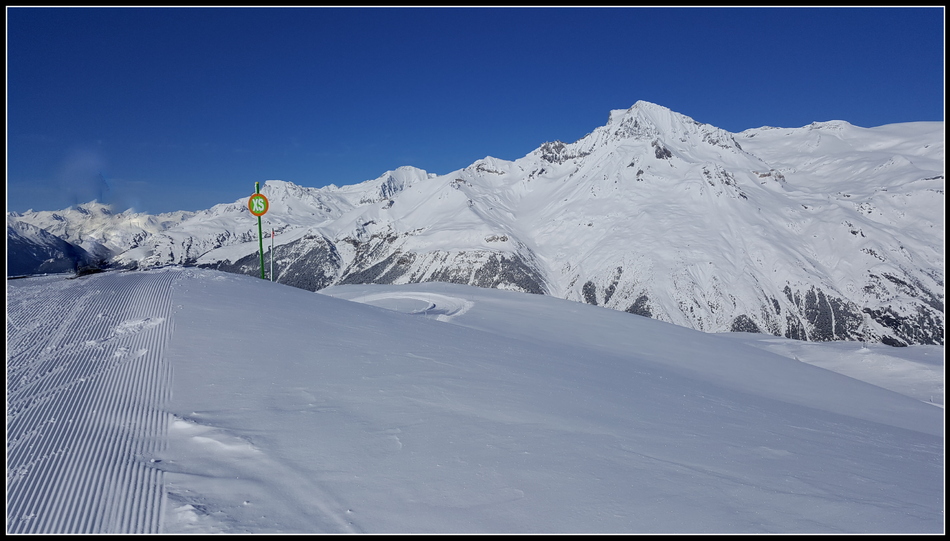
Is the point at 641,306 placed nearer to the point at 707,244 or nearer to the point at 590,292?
the point at 590,292

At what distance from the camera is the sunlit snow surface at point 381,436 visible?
529 centimetres

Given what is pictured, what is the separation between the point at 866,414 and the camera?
1562 centimetres

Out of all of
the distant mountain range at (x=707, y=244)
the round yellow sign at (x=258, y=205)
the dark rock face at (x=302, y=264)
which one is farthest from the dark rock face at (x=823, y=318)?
the dark rock face at (x=302, y=264)

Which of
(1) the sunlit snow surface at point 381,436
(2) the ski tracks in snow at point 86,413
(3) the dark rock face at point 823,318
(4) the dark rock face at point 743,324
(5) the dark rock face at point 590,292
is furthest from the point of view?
(5) the dark rock face at point 590,292

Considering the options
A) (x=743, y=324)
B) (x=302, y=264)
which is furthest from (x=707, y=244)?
(x=302, y=264)

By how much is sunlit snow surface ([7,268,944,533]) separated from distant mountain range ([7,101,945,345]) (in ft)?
365

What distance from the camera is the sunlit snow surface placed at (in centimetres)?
529

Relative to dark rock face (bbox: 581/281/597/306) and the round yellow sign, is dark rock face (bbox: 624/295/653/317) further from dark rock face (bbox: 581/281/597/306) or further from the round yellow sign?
the round yellow sign

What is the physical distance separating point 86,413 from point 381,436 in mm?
4805

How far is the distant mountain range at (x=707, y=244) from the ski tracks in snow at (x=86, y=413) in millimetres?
109787

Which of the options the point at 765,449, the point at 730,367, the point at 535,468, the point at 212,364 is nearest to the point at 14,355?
the point at 212,364

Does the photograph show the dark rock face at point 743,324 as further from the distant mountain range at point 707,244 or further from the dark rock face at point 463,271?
the dark rock face at point 463,271

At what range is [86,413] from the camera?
700 centimetres

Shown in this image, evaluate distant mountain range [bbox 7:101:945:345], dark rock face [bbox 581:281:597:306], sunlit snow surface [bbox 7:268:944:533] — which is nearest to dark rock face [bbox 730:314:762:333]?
distant mountain range [bbox 7:101:945:345]
